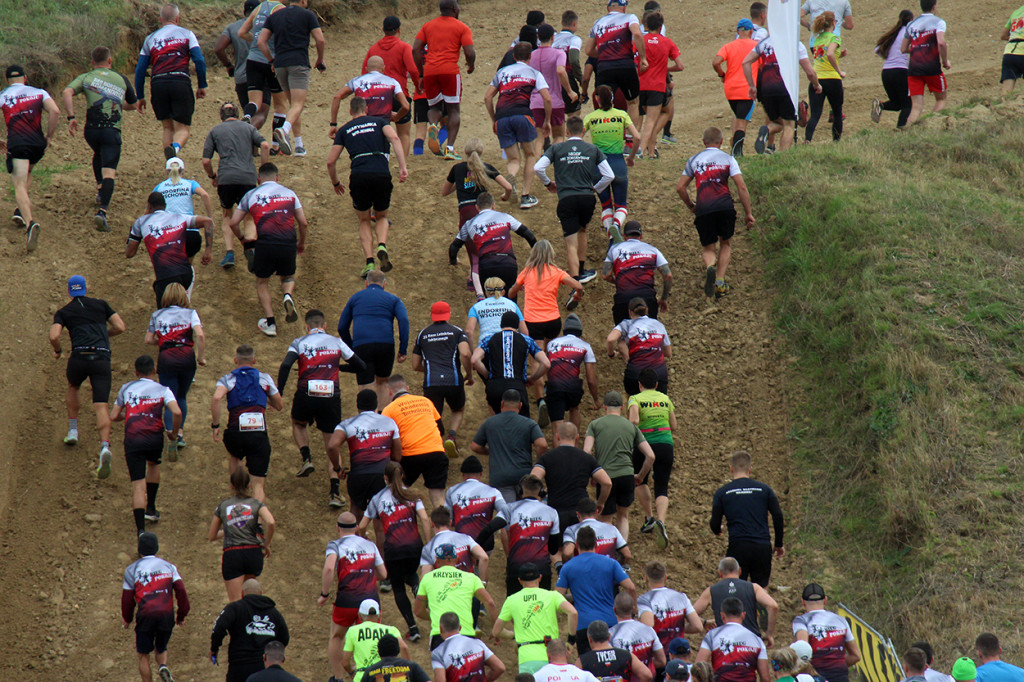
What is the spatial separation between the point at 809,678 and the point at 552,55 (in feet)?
37.1

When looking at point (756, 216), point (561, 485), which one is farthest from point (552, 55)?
point (561, 485)

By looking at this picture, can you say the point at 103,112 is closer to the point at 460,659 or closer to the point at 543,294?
the point at 543,294

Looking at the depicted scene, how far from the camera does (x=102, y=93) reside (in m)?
15.5

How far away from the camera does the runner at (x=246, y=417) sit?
38.9 feet

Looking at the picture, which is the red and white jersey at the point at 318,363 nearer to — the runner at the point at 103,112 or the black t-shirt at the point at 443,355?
the black t-shirt at the point at 443,355

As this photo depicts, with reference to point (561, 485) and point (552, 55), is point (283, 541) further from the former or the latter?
point (552, 55)

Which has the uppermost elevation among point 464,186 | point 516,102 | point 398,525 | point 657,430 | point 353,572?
point 516,102

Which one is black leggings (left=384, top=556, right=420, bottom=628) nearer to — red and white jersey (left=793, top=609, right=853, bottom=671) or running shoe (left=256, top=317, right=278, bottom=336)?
red and white jersey (left=793, top=609, right=853, bottom=671)

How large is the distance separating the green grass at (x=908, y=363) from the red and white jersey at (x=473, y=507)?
4019mm

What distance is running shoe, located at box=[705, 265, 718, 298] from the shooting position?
1530 cm

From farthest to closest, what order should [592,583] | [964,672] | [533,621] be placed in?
[592,583]
[533,621]
[964,672]

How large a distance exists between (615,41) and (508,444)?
7752mm

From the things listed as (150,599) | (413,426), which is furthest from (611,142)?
(150,599)

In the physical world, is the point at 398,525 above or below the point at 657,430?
below
